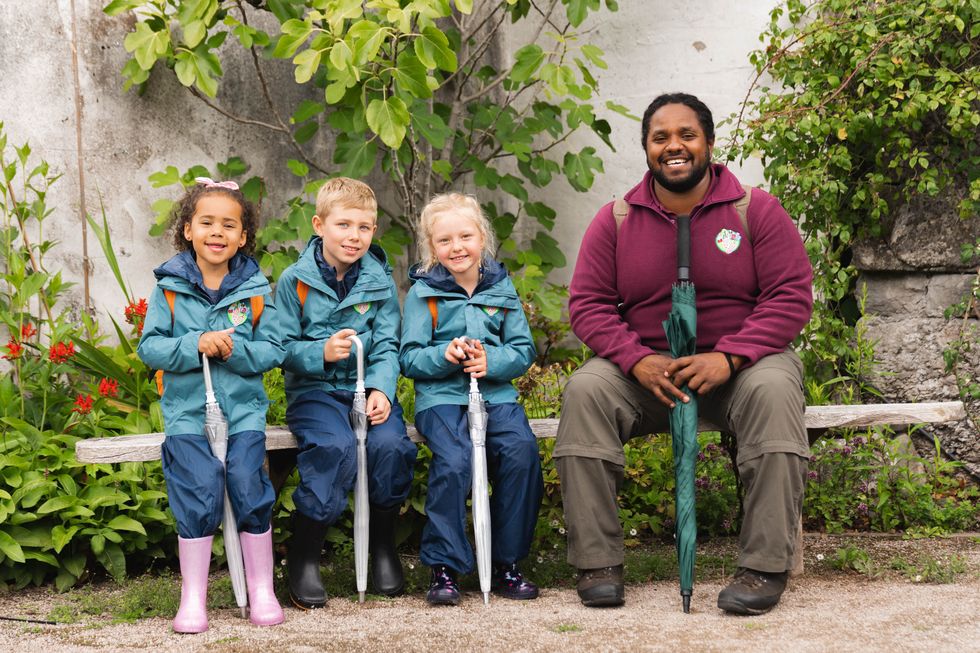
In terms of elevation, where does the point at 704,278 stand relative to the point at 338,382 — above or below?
above

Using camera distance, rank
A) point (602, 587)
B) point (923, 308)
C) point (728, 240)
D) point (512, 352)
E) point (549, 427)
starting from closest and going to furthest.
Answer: point (602, 587) → point (728, 240) → point (512, 352) → point (549, 427) → point (923, 308)

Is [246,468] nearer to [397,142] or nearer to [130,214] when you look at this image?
[397,142]

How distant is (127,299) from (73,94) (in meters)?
0.87

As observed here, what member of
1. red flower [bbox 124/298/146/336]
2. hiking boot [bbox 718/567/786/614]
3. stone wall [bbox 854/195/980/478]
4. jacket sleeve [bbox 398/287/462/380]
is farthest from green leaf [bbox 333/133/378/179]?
hiking boot [bbox 718/567/786/614]

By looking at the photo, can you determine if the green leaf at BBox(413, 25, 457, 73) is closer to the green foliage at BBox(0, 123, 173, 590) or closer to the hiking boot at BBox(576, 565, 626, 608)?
the green foliage at BBox(0, 123, 173, 590)

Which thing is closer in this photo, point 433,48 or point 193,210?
point 193,210

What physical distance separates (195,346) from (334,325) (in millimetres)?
505

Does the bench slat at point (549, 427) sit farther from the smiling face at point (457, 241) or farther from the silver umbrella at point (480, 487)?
the smiling face at point (457, 241)

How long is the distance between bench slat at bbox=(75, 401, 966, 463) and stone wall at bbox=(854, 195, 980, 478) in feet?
2.63

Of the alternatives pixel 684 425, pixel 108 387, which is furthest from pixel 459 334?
pixel 108 387

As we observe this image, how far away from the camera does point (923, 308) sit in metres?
4.41

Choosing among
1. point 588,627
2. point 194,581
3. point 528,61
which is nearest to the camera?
point 588,627

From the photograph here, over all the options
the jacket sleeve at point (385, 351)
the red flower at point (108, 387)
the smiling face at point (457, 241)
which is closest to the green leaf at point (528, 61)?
the smiling face at point (457, 241)

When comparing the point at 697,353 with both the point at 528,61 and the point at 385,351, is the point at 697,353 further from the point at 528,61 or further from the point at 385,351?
the point at 528,61
